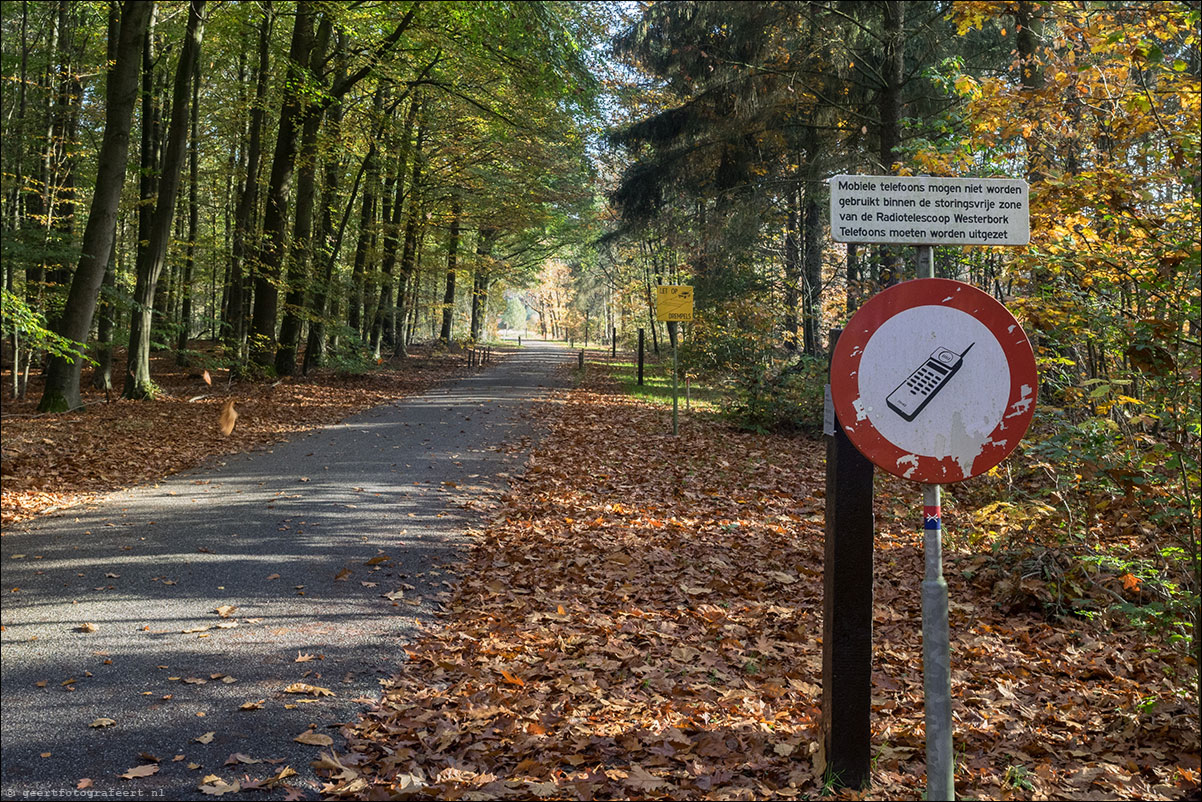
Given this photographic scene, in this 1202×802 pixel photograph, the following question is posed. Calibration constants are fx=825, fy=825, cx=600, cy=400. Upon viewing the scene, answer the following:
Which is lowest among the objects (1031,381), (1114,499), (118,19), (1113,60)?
(1114,499)

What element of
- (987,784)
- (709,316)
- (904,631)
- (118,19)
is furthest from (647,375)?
(987,784)

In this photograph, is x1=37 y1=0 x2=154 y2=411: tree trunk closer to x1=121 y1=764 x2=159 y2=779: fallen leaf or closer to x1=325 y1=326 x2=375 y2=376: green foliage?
x1=325 y1=326 x2=375 y2=376: green foliage

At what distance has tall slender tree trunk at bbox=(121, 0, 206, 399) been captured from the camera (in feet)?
51.4

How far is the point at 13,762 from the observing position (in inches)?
145

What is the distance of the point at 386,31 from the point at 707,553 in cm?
1680

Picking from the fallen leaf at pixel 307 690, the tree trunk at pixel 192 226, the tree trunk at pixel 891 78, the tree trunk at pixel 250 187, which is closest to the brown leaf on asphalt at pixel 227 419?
the tree trunk at pixel 250 187

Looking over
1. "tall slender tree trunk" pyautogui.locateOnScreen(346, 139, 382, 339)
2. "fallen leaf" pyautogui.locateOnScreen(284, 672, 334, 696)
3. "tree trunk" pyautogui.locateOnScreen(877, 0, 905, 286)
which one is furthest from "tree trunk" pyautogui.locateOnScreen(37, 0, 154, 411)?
"tree trunk" pyautogui.locateOnScreen(877, 0, 905, 286)

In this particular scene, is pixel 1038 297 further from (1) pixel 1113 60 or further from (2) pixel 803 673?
(2) pixel 803 673

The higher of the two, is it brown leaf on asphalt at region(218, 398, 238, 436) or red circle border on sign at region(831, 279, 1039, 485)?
red circle border on sign at region(831, 279, 1039, 485)

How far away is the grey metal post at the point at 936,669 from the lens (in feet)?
9.42

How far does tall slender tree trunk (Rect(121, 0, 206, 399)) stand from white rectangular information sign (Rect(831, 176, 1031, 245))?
1572 centimetres

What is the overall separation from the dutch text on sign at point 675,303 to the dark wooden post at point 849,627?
10717 mm

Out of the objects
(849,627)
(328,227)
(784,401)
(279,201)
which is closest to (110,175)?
(279,201)

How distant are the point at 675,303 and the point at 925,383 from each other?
1169 cm
